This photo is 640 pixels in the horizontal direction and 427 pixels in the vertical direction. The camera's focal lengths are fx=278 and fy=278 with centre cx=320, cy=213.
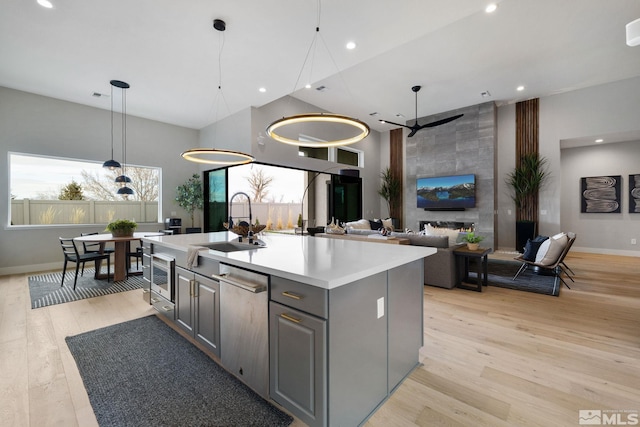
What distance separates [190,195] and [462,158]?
7466 millimetres

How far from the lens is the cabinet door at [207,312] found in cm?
208

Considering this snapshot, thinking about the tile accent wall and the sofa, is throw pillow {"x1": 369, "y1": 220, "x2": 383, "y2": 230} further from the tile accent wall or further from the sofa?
the sofa

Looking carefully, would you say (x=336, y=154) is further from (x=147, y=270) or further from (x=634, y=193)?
(x=634, y=193)

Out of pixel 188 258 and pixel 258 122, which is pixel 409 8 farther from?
pixel 258 122

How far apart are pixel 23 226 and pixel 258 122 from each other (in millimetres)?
4994

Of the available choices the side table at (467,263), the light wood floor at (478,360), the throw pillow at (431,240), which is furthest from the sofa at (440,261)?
the light wood floor at (478,360)

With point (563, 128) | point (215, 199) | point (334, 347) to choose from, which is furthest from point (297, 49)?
point (563, 128)

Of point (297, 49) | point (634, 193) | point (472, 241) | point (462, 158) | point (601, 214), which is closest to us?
point (297, 49)

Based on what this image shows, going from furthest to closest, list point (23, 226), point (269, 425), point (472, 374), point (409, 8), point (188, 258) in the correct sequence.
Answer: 1. point (23, 226)
2. point (409, 8)
3. point (188, 258)
4. point (472, 374)
5. point (269, 425)

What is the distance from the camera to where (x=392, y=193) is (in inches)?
376

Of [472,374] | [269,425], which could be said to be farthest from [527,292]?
[269,425]

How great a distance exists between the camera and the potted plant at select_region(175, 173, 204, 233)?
287 inches

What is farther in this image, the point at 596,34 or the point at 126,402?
the point at 596,34

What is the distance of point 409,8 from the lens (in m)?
3.08
